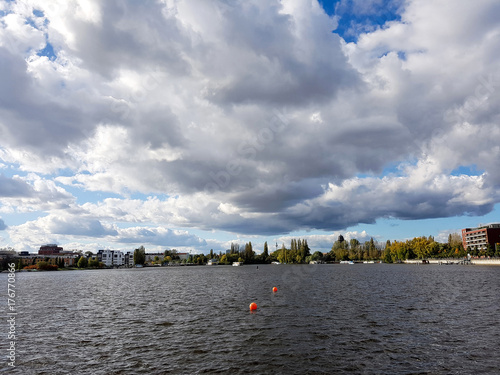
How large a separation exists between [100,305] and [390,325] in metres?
49.3

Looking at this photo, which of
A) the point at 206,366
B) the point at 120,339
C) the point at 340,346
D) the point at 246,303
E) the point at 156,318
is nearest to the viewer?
the point at 206,366

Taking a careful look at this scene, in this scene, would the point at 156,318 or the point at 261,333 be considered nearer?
the point at 261,333

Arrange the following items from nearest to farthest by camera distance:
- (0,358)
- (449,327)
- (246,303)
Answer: (0,358), (449,327), (246,303)

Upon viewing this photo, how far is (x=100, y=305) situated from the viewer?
58500mm

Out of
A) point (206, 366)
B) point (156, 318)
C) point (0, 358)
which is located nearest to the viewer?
point (206, 366)

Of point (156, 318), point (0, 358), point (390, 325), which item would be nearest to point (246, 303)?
point (156, 318)

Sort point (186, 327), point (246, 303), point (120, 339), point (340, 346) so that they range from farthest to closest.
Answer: point (246, 303) → point (186, 327) → point (120, 339) → point (340, 346)

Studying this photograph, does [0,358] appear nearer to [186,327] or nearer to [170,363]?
[170,363]

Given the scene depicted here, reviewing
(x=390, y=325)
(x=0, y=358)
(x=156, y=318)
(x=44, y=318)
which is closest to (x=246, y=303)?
(x=156, y=318)

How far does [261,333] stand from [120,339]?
14.9 m

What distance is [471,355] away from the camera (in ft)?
86.3

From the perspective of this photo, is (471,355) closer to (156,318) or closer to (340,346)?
(340,346)

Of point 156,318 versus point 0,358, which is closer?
point 0,358

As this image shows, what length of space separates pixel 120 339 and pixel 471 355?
3280 centimetres
